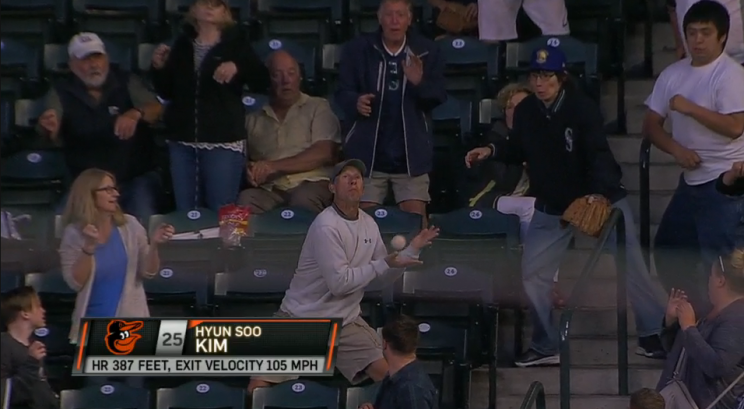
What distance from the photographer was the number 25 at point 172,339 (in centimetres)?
857

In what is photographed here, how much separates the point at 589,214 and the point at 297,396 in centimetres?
155

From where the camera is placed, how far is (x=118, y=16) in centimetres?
1032

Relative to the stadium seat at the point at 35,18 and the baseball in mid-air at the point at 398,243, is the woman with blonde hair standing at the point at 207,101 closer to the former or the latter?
the baseball in mid-air at the point at 398,243

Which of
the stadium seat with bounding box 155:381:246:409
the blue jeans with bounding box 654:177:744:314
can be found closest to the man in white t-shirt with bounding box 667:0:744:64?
the blue jeans with bounding box 654:177:744:314

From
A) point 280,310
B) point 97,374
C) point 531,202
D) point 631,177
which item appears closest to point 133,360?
point 97,374

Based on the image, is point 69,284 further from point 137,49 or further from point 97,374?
point 137,49

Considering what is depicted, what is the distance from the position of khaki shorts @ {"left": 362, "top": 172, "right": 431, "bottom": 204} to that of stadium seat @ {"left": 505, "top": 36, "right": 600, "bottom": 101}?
1.01 m

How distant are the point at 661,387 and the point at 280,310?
5.94ft

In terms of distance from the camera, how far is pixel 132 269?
8562 mm

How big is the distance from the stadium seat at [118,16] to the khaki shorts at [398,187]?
76.4 inches

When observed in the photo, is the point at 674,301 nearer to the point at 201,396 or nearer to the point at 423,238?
the point at 423,238

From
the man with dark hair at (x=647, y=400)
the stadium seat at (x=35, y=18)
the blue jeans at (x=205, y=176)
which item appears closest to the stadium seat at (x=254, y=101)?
the blue jeans at (x=205, y=176)

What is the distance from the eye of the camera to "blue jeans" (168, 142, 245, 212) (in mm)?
9008

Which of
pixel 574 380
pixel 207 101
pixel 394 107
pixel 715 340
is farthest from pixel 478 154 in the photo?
pixel 715 340
